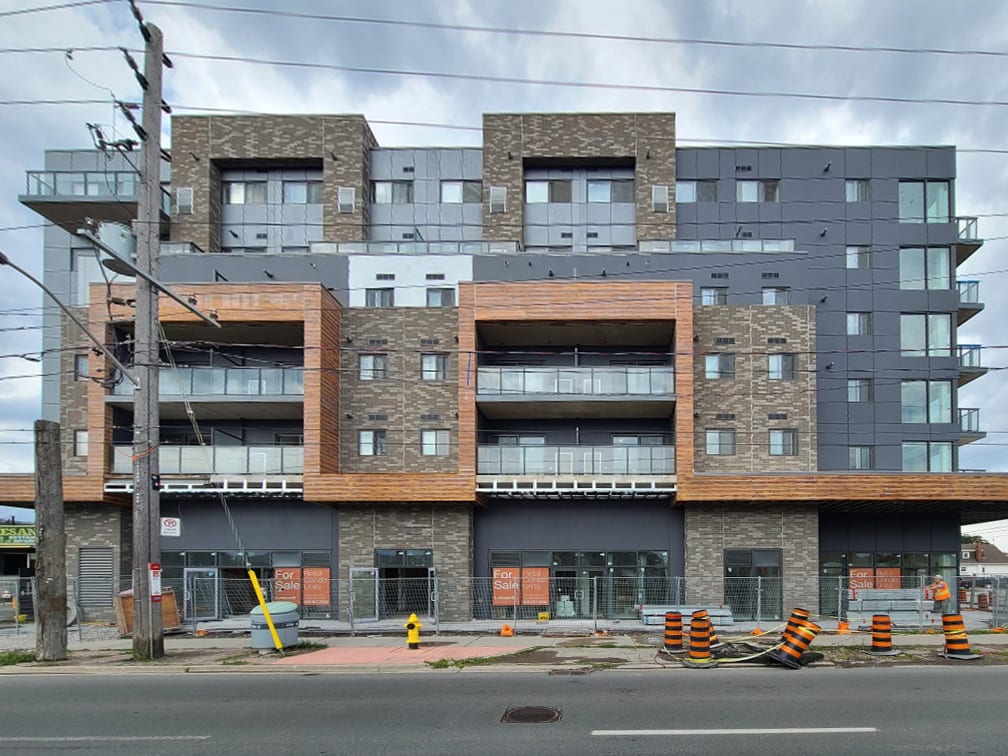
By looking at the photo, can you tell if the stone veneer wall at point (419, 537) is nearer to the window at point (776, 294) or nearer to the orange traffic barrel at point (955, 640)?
the window at point (776, 294)

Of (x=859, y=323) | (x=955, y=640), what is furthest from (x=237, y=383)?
(x=859, y=323)

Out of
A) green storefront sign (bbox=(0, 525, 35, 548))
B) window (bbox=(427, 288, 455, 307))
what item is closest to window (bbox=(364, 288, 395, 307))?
window (bbox=(427, 288, 455, 307))

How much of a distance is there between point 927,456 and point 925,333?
470 cm

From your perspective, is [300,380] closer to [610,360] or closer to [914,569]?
[610,360]

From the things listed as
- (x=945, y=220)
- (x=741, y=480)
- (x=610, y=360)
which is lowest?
(x=741, y=480)

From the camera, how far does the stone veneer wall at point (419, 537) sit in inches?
992

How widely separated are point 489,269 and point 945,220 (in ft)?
59.6

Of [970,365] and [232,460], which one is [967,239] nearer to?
[970,365]

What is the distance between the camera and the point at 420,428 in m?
26.8

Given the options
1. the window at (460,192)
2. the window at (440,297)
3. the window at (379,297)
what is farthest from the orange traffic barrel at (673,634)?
the window at (460,192)

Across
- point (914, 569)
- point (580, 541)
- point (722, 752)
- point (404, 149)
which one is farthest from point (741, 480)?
point (404, 149)

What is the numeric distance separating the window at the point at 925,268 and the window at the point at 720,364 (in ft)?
29.7

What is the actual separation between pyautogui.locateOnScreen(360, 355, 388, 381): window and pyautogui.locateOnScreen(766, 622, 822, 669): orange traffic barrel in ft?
54.5

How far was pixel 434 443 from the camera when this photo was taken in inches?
1052
